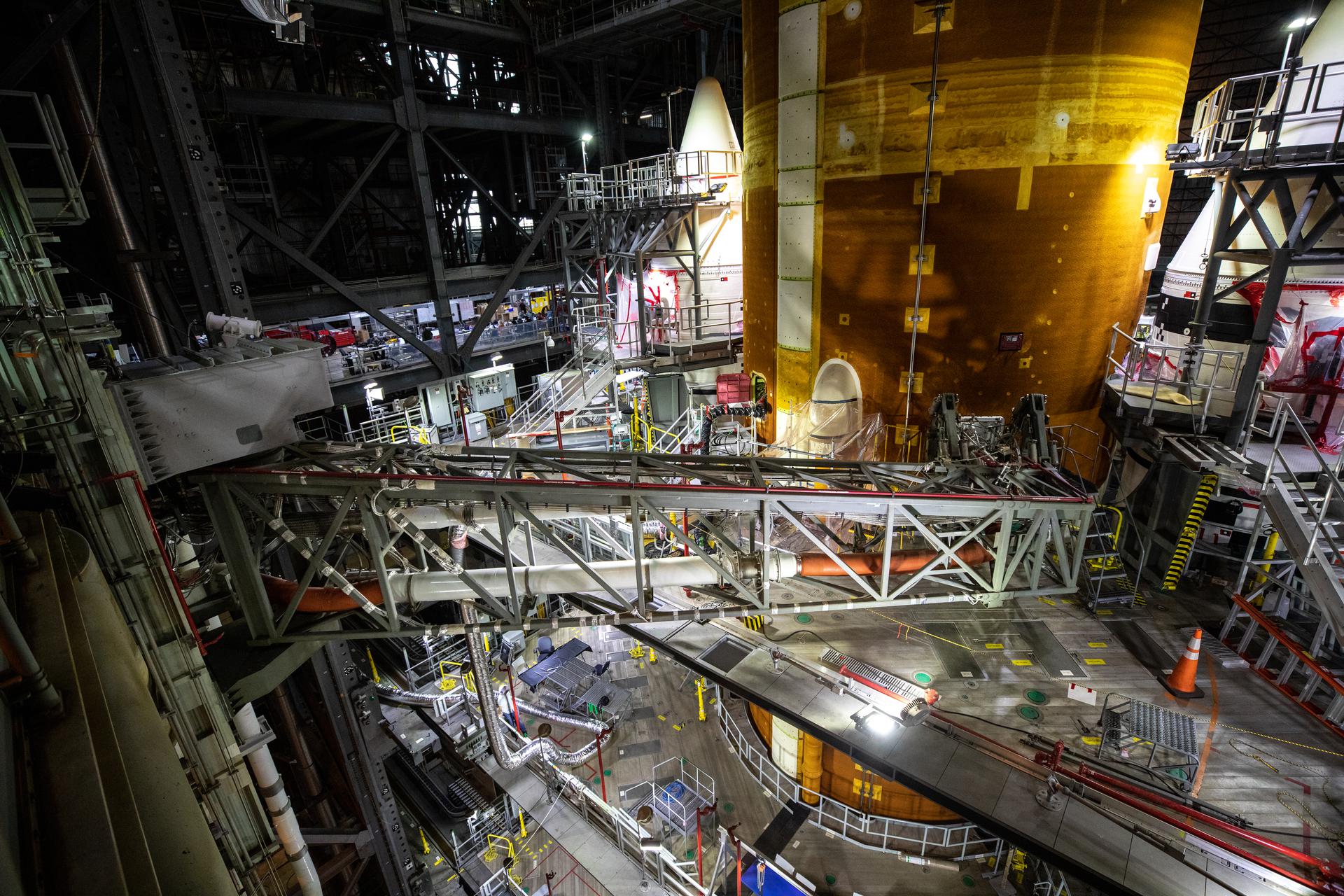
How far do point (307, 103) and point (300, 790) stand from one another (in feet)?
61.1

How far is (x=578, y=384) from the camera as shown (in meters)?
20.7

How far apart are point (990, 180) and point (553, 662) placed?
48.0ft

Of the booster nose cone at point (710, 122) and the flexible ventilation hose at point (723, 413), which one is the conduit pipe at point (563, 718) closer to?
the flexible ventilation hose at point (723, 413)

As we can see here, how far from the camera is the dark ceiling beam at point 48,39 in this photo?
12.0 m

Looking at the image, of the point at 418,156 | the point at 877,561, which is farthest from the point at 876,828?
the point at 418,156

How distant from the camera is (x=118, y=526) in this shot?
202 inches

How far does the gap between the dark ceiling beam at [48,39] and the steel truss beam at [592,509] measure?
38.1 feet

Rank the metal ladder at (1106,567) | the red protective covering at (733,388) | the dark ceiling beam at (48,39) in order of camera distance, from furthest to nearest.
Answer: the red protective covering at (733,388) < the dark ceiling beam at (48,39) < the metal ladder at (1106,567)

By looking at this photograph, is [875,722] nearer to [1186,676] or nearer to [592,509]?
[1186,676]

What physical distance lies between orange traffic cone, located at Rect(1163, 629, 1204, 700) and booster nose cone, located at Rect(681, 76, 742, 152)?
1696 centimetres

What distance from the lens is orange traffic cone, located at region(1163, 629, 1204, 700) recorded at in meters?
9.26

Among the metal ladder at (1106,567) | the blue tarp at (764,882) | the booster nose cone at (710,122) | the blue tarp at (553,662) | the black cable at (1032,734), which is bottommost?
the blue tarp at (764,882)

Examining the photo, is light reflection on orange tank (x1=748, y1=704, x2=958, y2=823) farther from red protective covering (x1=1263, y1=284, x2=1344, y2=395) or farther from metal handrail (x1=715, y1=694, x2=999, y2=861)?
red protective covering (x1=1263, y1=284, x2=1344, y2=395)

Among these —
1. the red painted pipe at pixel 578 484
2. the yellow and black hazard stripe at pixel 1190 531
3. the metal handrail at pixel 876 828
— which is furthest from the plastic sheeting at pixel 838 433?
the metal handrail at pixel 876 828
